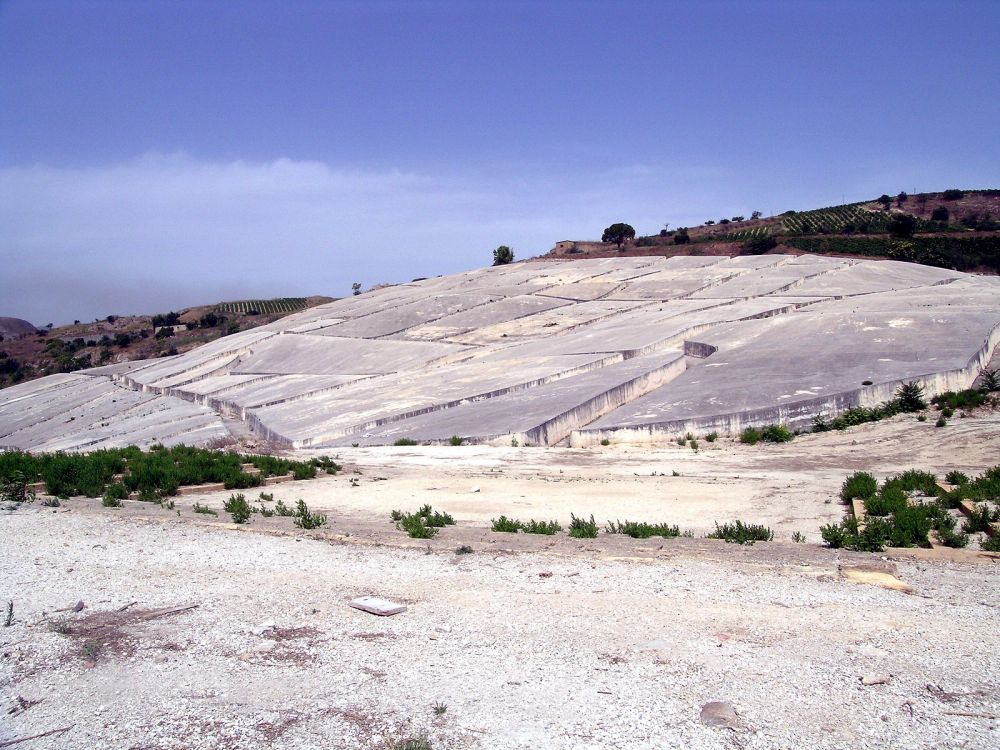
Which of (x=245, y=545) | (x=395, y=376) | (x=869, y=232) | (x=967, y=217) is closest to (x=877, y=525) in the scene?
(x=245, y=545)

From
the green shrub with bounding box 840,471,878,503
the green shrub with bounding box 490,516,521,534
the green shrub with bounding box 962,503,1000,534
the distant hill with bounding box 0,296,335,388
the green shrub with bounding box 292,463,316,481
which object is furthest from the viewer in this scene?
the distant hill with bounding box 0,296,335,388

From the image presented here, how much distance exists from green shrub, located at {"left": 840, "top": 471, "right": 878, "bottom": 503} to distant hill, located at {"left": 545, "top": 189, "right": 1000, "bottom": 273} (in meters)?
45.4

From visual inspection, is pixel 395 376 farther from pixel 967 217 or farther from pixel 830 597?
pixel 967 217

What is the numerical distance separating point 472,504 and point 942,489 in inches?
202

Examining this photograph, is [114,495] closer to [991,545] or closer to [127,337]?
[991,545]

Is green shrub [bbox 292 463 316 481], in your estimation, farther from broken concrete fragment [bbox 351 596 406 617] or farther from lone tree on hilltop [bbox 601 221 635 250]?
lone tree on hilltop [bbox 601 221 635 250]

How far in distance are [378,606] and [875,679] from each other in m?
2.95

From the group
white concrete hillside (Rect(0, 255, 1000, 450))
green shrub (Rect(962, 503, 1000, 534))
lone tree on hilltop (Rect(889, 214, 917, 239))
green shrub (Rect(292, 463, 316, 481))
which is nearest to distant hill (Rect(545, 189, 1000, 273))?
lone tree on hilltop (Rect(889, 214, 917, 239))

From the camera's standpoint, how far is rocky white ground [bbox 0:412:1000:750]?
3766 millimetres

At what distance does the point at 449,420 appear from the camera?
16.9 metres

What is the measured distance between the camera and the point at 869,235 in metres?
62.7

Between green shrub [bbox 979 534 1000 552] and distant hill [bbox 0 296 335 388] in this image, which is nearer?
green shrub [bbox 979 534 1000 552]

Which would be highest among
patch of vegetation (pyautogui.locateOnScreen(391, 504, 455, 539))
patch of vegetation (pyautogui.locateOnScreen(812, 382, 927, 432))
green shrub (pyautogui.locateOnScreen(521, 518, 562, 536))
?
patch of vegetation (pyautogui.locateOnScreen(391, 504, 455, 539))

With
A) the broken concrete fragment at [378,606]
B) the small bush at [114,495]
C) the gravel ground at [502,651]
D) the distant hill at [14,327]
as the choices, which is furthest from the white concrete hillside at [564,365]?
the distant hill at [14,327]
